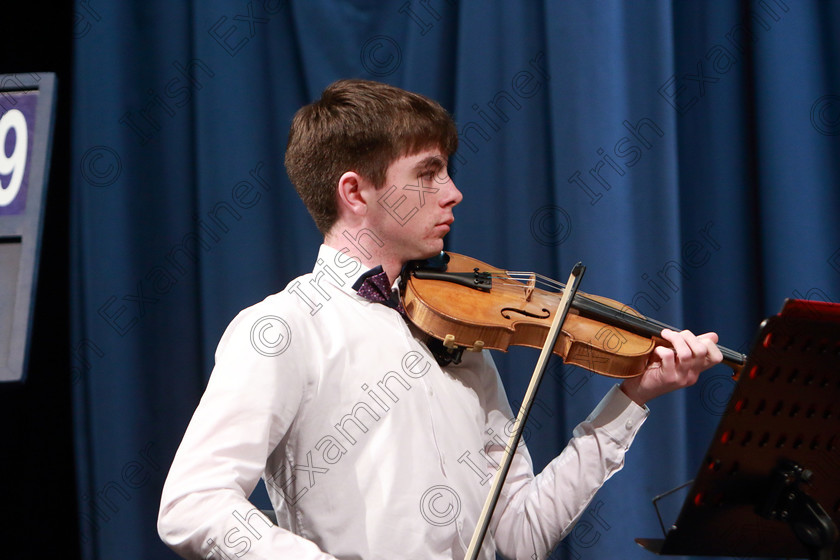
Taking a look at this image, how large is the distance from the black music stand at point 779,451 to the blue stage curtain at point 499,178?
880 mm

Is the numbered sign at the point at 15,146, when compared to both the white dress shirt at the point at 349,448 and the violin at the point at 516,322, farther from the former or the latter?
the violin at the point at 516,322

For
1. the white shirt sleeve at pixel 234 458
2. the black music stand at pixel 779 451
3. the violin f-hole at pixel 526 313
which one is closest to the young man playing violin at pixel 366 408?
the white shirt sleeve at pixel 234 458

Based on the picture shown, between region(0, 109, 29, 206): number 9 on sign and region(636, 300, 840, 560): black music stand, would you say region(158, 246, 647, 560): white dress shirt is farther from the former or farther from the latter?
region(0, 109, 29, 206): number 9 on sign

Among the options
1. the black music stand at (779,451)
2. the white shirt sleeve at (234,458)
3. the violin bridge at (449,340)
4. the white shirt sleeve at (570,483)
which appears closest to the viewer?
the black music stand at (779,451)

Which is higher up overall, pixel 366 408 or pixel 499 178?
pixel 499 178

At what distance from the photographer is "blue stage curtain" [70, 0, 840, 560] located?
6.43 feet

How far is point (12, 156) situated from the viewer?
1.50m

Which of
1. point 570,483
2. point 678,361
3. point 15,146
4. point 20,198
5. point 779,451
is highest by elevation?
point 15,146

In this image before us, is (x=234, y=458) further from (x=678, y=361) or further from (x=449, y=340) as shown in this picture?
(x=678, y=361)

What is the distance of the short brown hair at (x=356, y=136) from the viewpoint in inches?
54.4

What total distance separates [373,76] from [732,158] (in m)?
1.01

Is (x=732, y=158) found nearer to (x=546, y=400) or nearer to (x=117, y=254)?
(x=546, y=400)

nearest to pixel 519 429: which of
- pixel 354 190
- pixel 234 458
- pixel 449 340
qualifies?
pixel 449 340

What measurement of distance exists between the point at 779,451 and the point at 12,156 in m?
1.45
